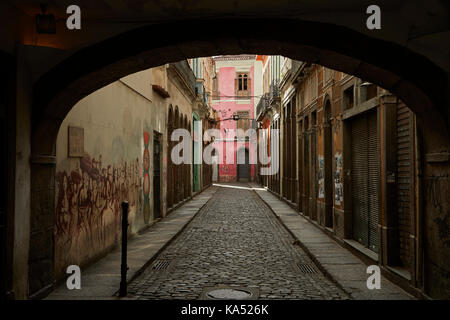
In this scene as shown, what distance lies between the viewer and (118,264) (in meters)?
8.36

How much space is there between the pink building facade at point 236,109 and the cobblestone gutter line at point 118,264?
112ft

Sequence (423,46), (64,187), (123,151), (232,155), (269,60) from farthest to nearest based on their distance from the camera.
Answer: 1. (232,155)
2. (269,60)
3. (123,151)
4. (64,187)
5. (423,46)

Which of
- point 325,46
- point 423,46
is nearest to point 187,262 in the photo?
point 325,46

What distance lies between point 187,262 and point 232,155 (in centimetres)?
3950

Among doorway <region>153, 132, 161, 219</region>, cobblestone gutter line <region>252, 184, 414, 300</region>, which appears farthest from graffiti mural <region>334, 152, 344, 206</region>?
doorway <region>153, 132, 161, 219</region>

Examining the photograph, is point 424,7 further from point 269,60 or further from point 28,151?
point 269,60

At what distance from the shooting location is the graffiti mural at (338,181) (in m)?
10.8

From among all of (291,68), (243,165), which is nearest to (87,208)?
(291,68)

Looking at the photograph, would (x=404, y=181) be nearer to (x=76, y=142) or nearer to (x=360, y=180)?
A: (x=360, y=180)

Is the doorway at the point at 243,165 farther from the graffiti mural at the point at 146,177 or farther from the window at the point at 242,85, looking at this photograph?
the graffiti mural at the point at 146,177

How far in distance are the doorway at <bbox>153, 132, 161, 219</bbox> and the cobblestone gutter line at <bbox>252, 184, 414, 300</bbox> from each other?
4.23 m

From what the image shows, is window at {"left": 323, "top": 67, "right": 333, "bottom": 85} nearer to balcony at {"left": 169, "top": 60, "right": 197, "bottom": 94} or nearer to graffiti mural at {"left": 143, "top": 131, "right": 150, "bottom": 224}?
graffiti mural at {"left": 143, "top": 131, "right": 150, "bottom": 224}

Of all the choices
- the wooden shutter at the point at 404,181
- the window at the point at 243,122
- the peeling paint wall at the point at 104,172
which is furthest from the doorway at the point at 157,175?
the window at the point at 243,122

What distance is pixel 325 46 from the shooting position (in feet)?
18.6
